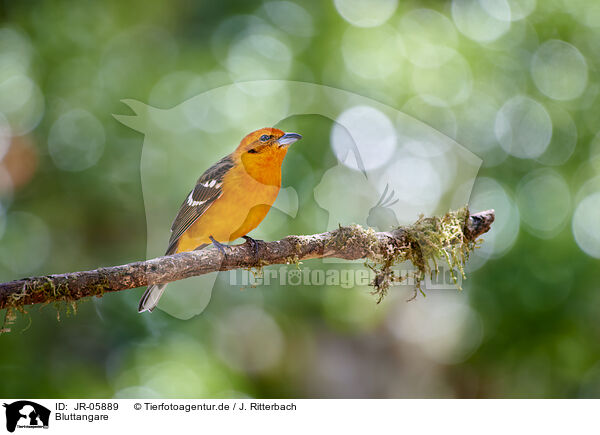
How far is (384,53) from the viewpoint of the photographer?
14.6 feet

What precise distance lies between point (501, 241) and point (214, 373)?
272cm

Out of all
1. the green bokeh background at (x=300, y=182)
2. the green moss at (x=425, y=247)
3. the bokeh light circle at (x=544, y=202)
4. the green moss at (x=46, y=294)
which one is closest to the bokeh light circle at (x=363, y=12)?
the green bokeh background at (x=300, y=182)

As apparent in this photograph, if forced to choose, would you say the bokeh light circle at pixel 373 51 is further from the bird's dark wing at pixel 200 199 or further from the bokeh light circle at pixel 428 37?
the bird's dark wing at pixel 200 199

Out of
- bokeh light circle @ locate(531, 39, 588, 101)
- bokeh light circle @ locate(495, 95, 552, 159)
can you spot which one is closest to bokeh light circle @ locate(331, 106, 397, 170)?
bokeh light circle @ locate(495, 95, 552, 159)

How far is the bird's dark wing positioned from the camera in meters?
2.71

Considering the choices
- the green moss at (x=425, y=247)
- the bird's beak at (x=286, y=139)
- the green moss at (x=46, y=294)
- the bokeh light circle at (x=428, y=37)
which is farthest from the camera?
the bokeh light circle at (x=428, y=37)

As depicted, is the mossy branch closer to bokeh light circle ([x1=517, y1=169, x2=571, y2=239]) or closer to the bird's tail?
the bird's tail

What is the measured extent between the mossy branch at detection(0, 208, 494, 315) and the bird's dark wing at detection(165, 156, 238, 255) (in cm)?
48

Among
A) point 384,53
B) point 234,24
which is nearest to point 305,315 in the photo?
point 384,53

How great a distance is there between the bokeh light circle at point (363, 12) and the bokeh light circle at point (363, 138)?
3.68 feet

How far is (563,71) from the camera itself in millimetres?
4871

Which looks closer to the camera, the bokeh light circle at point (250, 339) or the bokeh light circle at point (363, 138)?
the bokeh light circle at point (363, 138)

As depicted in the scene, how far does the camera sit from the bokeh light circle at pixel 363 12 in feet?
15.0
